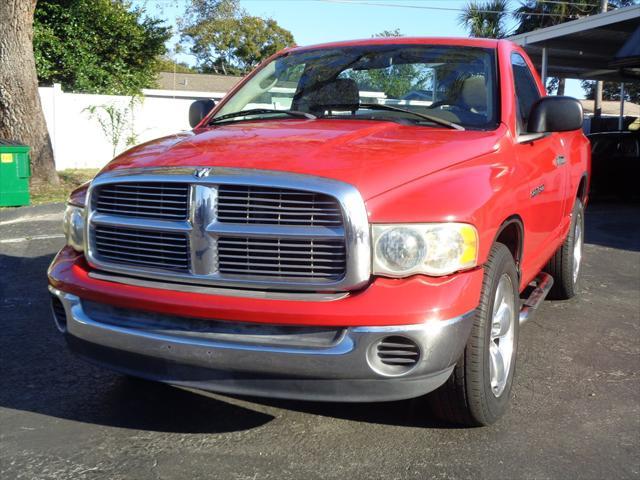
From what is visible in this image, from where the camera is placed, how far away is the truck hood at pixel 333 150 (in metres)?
3.15

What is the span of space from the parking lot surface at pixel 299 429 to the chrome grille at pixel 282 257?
0.86m

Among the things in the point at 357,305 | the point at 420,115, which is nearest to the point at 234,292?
the point at 357,305

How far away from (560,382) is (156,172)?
2.60m

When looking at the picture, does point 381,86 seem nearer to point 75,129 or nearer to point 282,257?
point 282,257

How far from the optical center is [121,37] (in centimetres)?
2509

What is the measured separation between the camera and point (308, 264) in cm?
304

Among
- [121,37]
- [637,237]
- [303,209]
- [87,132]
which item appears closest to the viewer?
[303,209]

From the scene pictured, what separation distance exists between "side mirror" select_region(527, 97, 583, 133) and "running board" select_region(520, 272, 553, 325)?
1066mm

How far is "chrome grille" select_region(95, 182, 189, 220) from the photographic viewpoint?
10.5 ft

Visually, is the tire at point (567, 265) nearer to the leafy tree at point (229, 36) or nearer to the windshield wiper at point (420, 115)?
the windshield wiper at point (420, 115)

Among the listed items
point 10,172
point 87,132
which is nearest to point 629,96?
point 87,132

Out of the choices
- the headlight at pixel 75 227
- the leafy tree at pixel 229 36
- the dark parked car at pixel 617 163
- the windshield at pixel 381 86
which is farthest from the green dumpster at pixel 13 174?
the leafy tree at pixel 229 36

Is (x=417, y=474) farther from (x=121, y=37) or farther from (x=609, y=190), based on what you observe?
(x=121, y=37)

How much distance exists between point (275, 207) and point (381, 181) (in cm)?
45
